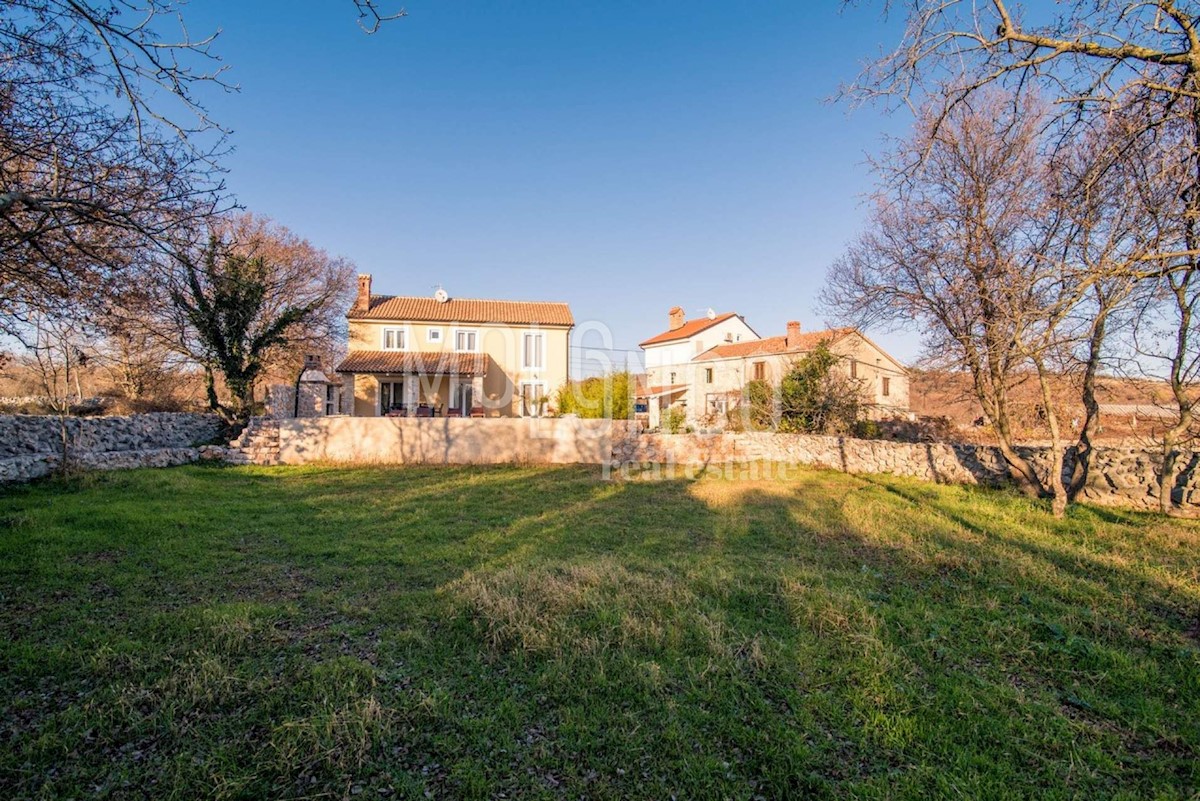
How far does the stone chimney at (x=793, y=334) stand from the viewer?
92.1ft

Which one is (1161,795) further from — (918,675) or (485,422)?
(485,422)

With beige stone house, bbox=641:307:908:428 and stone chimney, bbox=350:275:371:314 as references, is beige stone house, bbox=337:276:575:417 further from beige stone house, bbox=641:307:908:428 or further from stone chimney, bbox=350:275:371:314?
beige stone house, bbox=641:307:908:428

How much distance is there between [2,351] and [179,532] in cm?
327

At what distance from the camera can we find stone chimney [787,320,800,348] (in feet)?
92.1

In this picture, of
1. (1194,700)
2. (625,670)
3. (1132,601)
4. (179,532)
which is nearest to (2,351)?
(179,532)

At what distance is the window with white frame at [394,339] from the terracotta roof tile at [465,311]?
0.69m

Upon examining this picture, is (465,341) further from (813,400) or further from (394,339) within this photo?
(813,400)

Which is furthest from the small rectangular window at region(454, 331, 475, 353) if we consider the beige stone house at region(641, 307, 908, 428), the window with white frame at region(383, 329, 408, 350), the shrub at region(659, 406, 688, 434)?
the shrub at region(659, 406, 688, 434)

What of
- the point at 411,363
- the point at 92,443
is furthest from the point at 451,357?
the point at 92,443

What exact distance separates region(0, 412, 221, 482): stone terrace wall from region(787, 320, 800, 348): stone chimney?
2652cm

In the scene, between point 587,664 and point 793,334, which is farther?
point 793,334

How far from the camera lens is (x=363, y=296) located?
25234mm

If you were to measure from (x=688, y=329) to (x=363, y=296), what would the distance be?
22.0 metres

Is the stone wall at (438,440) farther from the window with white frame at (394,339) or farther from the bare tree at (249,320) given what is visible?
the window with white frame at (394,339)
